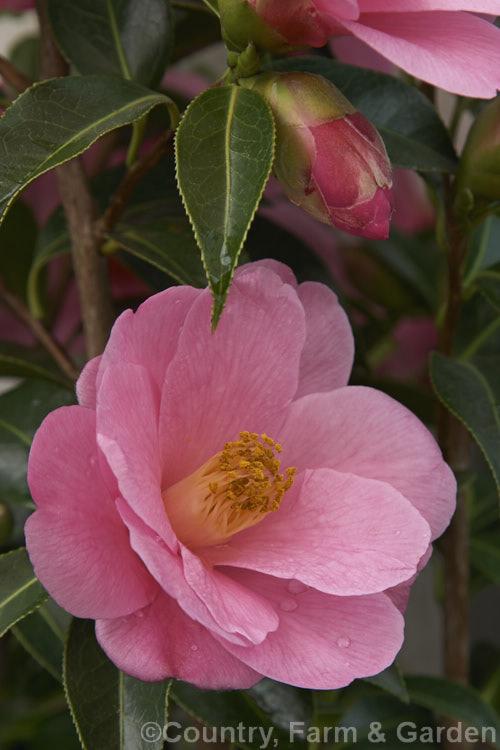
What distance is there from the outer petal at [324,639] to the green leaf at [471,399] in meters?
0.15

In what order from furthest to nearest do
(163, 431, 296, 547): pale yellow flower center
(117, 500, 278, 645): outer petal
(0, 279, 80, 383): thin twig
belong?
1. (0, 279, 80, 383): thin twig
2. (163, 431, 296, 547): pale yellow flower center
3. (117, 500, 278, 645): outer petal

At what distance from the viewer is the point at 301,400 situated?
1.72 ft

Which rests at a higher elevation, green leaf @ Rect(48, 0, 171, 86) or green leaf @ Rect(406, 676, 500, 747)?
green leaf @ Rect(48, 0, 171, 86)

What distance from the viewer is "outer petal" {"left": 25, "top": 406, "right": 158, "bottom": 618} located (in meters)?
0.42

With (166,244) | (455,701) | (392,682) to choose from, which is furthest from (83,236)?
(455,701)

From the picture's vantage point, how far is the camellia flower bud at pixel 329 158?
437 millimetres

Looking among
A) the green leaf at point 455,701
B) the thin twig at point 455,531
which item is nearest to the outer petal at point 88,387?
the thin twig at point 455,531

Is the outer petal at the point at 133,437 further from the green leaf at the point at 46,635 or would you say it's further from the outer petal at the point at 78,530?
the green leaf at the point at 46,635

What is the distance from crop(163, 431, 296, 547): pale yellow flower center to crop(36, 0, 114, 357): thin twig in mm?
182

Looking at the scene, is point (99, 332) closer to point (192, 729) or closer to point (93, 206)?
point (93, 206)

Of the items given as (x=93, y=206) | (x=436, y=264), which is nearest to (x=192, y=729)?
(x=93, y=206)

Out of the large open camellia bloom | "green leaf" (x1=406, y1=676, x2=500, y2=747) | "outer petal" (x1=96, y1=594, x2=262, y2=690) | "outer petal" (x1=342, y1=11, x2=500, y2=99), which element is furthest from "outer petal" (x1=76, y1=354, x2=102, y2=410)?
"green leaf" (x1=406, y1=676, x2=500, y2=747)

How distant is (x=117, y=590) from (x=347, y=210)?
0.23 meters

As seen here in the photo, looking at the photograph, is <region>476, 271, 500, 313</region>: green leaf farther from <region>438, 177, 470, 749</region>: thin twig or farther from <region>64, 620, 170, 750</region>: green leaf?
<region>64, 620, 170, 750</region>: green leaf
